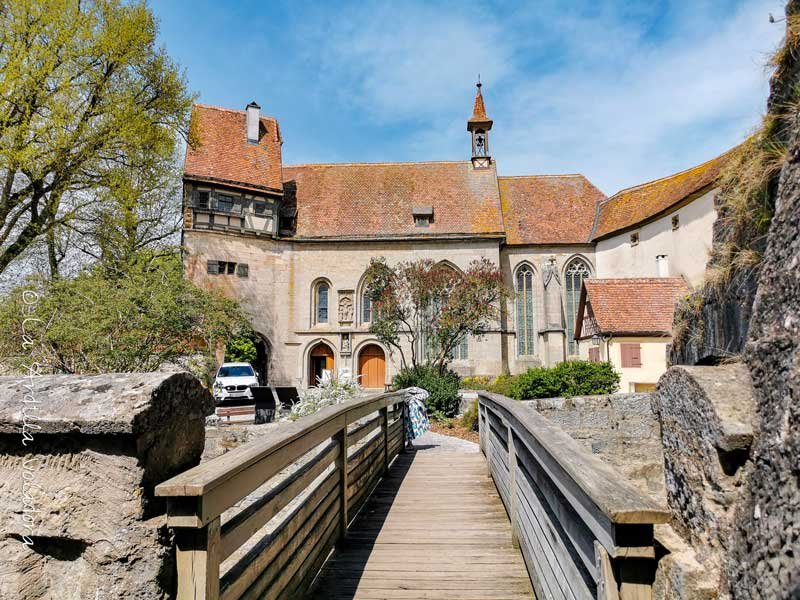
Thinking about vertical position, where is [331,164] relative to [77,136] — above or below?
above

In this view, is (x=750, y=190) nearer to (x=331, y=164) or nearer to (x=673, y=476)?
(x=673, y=476)

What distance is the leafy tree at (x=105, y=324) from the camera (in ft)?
38.6

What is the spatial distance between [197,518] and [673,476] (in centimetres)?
238

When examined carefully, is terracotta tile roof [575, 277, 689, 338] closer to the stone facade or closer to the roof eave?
the stone facade

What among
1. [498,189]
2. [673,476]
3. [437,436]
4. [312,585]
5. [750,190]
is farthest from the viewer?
[498,189]

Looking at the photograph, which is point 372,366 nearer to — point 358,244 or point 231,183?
point 358,244

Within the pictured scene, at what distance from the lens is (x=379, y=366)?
1176 inches

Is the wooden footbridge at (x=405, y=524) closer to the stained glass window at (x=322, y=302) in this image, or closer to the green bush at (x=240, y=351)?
the green bush at (x=240, y=351)

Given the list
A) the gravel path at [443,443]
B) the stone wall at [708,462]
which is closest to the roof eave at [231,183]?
the gravel path at [443,443]

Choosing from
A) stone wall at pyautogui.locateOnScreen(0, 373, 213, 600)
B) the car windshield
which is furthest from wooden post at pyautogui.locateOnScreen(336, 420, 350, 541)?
the car windshield

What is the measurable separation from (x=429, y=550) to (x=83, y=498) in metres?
3.14

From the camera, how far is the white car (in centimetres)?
1930

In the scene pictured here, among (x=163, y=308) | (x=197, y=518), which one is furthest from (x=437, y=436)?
(x=197, y=518)

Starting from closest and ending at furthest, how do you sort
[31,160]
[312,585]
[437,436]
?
[312,585], [437,436], [31,160]
